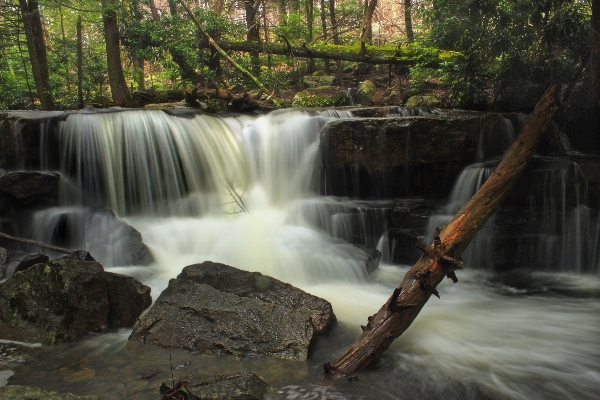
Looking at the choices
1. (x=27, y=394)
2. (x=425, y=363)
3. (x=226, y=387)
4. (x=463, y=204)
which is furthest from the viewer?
(x=463, y=204)

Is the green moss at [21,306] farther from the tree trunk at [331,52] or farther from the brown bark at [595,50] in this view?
the tree trunk at [331,52]

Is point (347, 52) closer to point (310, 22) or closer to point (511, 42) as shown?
point (310, 22)

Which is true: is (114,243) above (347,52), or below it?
below

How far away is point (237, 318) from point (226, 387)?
4.15ft

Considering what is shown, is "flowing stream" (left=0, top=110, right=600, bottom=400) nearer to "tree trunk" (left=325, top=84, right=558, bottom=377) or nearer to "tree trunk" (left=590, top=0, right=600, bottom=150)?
"tree trunk" (left=325, top=84, right=558, bottom=377)

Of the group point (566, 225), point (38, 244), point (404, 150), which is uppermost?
point (404, 150)

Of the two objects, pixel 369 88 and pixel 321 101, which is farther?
pixel 369 88

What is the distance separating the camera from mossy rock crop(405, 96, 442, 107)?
1160cm

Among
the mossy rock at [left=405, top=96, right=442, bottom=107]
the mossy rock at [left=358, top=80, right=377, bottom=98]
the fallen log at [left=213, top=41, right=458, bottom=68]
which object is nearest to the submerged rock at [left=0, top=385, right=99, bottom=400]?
the mossy rock at [left=405, top=96, right=442, bottom=107]

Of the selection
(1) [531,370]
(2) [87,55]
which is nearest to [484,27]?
(1) [531,370]

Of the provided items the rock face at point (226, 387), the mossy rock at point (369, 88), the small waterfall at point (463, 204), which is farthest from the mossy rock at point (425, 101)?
the rock face at point (226, 387)

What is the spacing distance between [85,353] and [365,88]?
13.1 m

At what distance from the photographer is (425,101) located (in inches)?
469

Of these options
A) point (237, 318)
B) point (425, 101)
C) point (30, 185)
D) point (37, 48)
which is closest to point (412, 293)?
point (237, 318)
